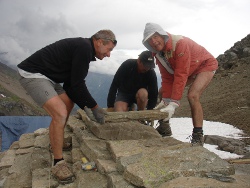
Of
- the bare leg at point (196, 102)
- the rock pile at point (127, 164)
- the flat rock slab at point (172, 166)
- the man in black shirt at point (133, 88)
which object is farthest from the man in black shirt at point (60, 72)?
the man in black shirt at point (133, 88)

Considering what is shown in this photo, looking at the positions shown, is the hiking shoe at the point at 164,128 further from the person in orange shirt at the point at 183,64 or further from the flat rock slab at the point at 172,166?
the flat rock slab at the point at 172,166

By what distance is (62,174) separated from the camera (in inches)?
137

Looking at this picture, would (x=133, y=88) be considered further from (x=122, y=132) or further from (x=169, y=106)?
(x=122, y=132)

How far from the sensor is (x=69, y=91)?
4293 millimetres

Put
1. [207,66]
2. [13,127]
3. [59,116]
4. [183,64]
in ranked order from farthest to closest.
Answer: [13,127]
[207,66]
[183,64]
[59,116]

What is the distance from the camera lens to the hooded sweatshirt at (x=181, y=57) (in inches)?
180

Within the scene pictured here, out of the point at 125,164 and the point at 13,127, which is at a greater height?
the point at 125,164

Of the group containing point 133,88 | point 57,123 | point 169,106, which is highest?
point 133,88

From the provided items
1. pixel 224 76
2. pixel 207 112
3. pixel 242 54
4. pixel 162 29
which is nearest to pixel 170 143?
pixel 162 29

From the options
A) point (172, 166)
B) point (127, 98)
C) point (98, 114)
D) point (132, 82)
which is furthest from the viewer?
point (127, 98)

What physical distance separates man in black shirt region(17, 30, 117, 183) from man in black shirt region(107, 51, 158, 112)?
178 cm

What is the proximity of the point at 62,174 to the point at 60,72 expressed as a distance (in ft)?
4.49

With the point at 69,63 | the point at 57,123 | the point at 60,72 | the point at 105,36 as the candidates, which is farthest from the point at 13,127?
the point at 105,36

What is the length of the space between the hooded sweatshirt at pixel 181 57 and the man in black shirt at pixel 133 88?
0.93m
